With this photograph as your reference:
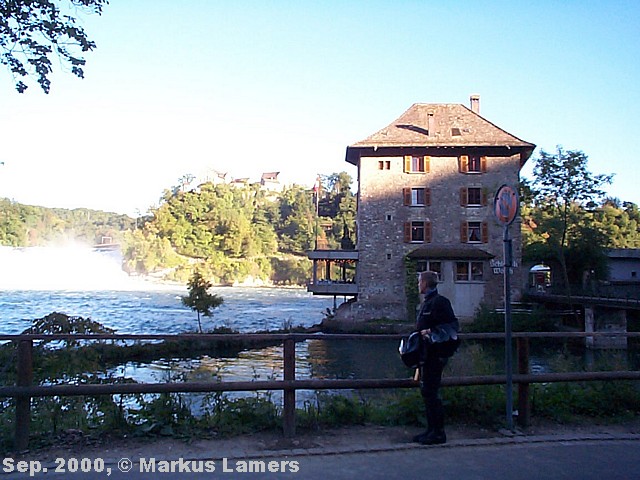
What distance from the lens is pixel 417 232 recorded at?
1753 inches

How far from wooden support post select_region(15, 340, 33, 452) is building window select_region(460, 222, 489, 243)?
134ft

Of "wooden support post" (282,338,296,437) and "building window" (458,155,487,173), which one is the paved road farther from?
"building window" (458,155,487,173)

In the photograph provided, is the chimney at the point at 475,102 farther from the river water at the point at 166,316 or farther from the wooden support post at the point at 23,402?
the wooden support post at the point at 23,402

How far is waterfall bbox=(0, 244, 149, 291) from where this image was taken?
3922 inches

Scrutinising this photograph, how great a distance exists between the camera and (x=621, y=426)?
6.55m

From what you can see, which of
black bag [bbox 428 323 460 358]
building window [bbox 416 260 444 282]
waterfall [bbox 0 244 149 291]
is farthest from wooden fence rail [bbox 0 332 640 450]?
waterfall [bbox 0 244 149 291]

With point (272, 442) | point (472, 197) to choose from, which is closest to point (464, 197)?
point (472, 197)

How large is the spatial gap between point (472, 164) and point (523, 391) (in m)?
40.4

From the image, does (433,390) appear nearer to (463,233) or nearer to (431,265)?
(431,265)

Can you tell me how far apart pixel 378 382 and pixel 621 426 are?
2.80 meters

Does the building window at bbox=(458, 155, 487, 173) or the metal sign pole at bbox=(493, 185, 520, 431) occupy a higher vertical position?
the building window at bbox=(458, 155, 487, 173)

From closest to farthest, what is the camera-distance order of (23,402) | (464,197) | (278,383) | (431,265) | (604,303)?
(23,402) < (278,383) < (604,303) < (431,265) < (464,197)

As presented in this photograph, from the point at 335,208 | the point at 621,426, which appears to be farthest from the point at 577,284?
the point at 335,208

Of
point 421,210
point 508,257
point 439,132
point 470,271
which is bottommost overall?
point 470,271
